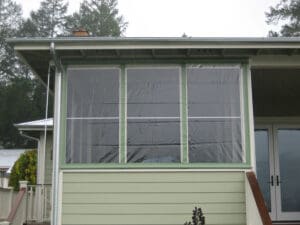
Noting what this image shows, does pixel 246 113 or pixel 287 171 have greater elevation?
pixel 246 113

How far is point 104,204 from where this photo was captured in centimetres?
718

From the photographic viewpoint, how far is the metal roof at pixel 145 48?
23.3ft

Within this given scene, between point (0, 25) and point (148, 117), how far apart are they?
43.3 meters

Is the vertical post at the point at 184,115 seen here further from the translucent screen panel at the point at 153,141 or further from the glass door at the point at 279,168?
the glass door at the point at 279,168

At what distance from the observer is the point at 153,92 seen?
24.8 feet

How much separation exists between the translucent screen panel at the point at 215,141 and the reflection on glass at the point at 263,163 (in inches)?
105

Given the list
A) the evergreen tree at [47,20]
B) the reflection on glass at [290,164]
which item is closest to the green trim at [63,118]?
the reflection on glass at [290,164]

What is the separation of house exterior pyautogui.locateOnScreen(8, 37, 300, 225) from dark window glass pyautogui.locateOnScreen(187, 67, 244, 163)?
15mm

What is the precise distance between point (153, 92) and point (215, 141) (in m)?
1.19

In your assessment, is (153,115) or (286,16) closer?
(153,115)

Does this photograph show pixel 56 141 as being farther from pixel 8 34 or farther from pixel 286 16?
pixel 8 34

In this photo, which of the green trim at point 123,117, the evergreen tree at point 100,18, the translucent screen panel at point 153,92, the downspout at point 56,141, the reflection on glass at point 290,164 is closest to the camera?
the downspout at point 56,141

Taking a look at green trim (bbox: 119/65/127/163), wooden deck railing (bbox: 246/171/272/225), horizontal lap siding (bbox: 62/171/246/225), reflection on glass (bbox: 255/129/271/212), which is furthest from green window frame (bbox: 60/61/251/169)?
reflection on glass (bbox: 255/129/271/212)

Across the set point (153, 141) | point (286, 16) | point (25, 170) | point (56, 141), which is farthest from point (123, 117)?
point (286, 16)
